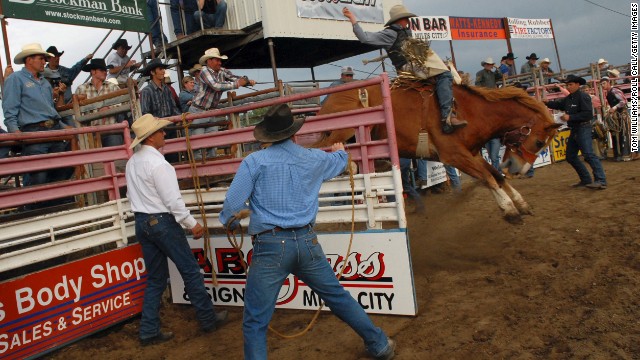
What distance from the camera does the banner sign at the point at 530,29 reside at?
2377 centimetres

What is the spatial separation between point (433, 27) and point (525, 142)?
15.7 metres

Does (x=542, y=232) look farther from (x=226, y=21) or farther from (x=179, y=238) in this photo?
(x=226, y=21)

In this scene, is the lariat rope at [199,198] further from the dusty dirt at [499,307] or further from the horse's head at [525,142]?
the horse's head at [525,142]

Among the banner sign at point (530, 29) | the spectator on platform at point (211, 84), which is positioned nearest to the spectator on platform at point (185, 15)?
the spectator on platform at point (211, 84)

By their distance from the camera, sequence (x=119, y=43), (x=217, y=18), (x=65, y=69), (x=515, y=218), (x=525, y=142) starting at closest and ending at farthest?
(x=515, y=218) < (x=525, y=142) < (x=65, y=69) < (x=119, y=43) < (x=217, y=18)

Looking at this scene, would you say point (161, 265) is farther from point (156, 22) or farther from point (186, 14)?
point (186, 14)

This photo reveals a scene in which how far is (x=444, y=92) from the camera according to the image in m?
5.65

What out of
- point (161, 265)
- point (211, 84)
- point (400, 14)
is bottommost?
point (161, 265)

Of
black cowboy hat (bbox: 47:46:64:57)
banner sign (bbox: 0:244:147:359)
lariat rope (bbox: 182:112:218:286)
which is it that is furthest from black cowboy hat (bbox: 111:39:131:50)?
banner sign (bbox: 0:244:147:359)

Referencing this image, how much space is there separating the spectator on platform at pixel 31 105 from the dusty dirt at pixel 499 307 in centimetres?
205

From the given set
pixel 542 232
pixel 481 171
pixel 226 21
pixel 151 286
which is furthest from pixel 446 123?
pixel 226 21

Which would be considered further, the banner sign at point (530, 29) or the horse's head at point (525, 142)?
the banner sign at point (530, 29)

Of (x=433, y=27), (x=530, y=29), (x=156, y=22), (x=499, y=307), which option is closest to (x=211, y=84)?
(x=156, y=22)

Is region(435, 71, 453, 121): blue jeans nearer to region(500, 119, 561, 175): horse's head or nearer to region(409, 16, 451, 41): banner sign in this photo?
region(500, 119, 561, 175): horse's head
